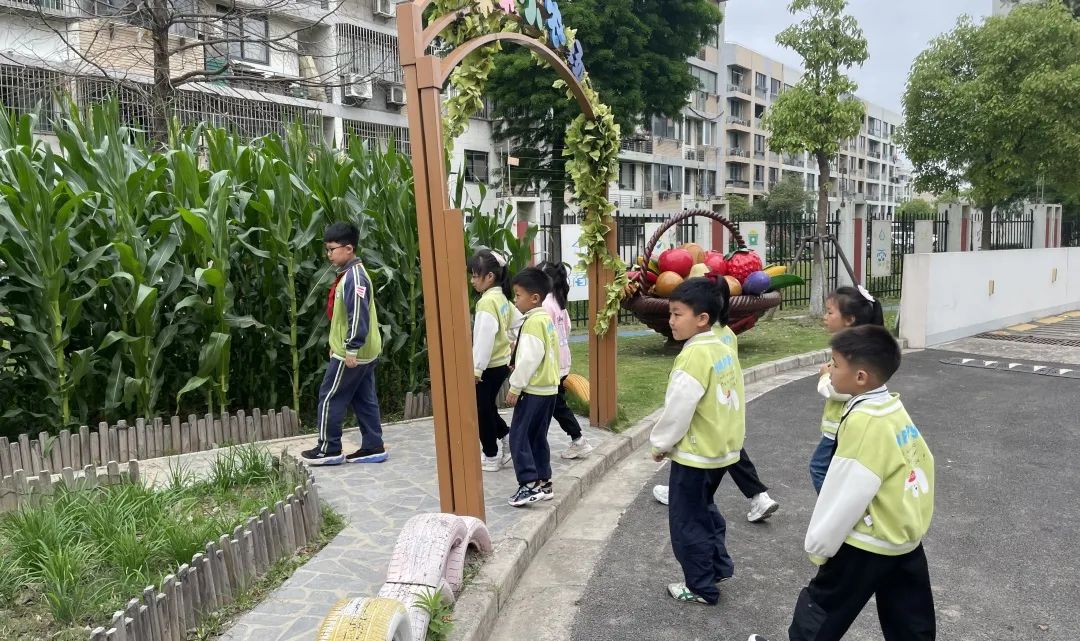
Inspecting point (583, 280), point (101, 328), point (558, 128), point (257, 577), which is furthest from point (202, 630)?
point (558, 128)

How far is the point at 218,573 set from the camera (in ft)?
11.1

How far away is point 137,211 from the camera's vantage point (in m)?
6.04

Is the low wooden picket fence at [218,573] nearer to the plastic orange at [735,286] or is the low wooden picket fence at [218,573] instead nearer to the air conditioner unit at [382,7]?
the plastic orange at [735,286]

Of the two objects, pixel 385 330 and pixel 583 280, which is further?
pixel 583 280

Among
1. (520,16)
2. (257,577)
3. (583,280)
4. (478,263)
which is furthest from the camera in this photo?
(583,280)

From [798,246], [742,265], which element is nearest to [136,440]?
[742,265]

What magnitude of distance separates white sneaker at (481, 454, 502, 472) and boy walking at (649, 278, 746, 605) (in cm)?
223

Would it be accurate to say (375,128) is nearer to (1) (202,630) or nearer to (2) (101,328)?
(2) (101,328)

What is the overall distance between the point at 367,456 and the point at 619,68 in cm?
1828

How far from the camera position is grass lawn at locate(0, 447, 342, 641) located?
3.11 metres

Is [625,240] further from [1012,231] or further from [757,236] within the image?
[1012,231]

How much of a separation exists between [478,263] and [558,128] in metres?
19.0

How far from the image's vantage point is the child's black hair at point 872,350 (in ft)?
8.93

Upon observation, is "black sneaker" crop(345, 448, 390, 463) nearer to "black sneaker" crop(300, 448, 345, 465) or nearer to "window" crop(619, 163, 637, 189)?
"black sneaker" crop(300, 448, 345, 465)
